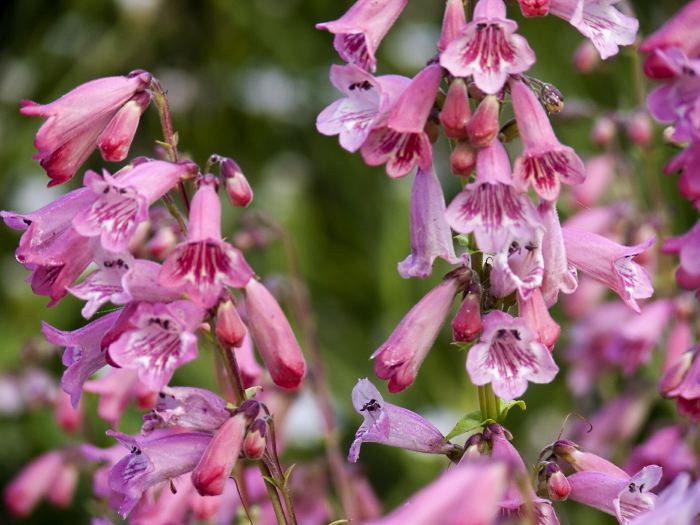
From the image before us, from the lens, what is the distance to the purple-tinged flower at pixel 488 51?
1174 millimetres

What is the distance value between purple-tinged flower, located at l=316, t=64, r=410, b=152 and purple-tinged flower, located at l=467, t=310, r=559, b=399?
25cm

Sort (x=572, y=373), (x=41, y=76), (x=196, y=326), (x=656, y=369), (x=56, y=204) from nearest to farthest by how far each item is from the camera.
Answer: (x=196, y=326)
(x=56, y=204)
(x=656, y=369)
(x=572, y=373)
(x=41, y=76)

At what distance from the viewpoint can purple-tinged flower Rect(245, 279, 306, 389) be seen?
1.27m

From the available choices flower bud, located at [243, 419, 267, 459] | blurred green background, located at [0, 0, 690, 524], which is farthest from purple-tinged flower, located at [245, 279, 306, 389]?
blurred green background, located at [0, 0, 690, 524]

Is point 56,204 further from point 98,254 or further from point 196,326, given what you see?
point 196,326

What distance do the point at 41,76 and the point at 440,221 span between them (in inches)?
153

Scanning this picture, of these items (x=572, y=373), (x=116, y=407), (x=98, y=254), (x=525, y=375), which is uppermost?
(x=98, y=254)

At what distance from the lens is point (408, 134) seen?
124cm

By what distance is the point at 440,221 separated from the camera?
4.31 ft

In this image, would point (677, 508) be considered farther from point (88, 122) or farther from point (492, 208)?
point (88, 122)

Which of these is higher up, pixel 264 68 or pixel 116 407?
pixel 116 407

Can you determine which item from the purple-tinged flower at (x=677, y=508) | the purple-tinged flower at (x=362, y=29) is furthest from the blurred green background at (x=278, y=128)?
the purple-tinged flower at (x=677, y=508)

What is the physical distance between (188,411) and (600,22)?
0.64 meters

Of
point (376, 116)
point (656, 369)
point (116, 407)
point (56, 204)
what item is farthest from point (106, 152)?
point (656, 369)
